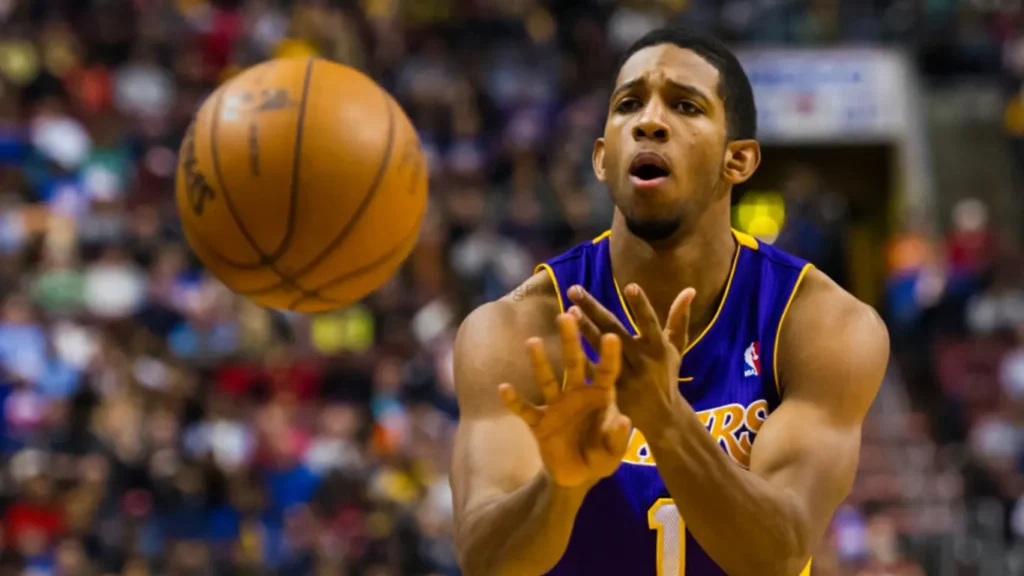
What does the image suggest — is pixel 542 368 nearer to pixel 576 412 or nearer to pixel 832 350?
pixel 576 412

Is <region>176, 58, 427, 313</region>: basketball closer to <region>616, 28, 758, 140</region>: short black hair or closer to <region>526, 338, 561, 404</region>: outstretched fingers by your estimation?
<region>616, 28, 758, 140</region>: short black hair

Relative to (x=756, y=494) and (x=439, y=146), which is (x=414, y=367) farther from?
(x=756, y=494)

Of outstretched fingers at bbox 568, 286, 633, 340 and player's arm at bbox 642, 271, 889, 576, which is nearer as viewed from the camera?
outstretched fingers at bbox 568, 286, 633, 340

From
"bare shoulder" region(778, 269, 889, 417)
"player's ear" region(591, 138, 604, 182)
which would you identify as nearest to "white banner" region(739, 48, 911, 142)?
"player's ear" region(591, 138, 604, 182)

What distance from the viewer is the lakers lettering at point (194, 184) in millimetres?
Answer: 4973

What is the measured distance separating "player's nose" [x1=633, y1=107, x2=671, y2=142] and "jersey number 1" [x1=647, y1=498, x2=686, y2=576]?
2.93ft

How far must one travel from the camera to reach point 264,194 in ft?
16.3

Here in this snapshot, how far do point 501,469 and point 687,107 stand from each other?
1.01 metres

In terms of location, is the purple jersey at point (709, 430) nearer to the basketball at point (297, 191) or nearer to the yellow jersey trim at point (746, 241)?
the yellow jersey trim at point (746, 241)

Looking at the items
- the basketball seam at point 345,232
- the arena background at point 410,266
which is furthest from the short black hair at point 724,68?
the arena background at point 410,266

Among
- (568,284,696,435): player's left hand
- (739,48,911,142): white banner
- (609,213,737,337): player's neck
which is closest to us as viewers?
(568,284,696,435): player's left hand

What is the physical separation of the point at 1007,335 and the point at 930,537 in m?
2.51

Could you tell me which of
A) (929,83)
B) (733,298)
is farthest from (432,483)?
(929,83)

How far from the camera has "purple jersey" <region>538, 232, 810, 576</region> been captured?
11.8ft
